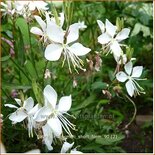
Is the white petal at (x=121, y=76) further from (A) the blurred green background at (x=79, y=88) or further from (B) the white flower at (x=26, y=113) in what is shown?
(B) the white flower at (x=26, y=113)

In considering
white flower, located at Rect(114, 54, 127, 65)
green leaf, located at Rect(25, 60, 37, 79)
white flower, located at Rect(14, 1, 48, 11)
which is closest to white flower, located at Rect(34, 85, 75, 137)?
white flower, located at Rect(114, 54, 127, 65)

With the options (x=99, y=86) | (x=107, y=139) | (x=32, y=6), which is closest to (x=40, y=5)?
(x=32, y=6)

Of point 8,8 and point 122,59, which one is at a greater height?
point 8,8

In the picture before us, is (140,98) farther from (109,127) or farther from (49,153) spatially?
(49,153)

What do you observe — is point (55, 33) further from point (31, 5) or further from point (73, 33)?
point (31, 5)

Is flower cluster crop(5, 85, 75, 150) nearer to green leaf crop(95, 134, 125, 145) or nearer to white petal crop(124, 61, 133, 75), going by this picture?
white petal crop(124, 61, 133, 75)

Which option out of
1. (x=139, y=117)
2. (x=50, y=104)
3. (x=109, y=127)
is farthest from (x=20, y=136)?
(x=139, y=117)
